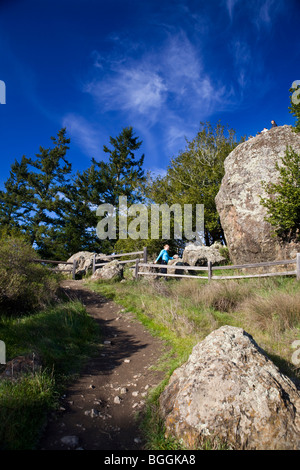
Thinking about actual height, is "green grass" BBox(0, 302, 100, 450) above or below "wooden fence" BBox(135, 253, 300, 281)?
below

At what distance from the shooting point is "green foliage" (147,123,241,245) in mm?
19562

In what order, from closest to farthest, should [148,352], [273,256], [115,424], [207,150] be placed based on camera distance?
[115,424]
[148,352]
[273,256]
[207,150]

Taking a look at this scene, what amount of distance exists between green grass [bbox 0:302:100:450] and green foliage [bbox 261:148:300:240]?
8569 millimetres

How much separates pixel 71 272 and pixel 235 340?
588 inches

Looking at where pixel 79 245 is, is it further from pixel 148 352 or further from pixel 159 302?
pixel 148 352

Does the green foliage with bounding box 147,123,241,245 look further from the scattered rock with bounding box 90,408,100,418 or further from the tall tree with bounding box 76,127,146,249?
the scattered rock with bounding box 90,408,100,418

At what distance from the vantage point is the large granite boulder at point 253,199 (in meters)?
11.1

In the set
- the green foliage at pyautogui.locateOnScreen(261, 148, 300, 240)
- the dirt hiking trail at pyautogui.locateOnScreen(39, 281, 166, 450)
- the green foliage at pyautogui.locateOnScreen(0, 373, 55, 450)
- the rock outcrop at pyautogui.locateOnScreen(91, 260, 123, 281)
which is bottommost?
the dirt hiking trail at pyautogui.locateOnScreen(39, 281, 166, 450)

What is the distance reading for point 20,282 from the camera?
6.89 m

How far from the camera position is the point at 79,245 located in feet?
81.5

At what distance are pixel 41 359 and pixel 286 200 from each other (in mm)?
10287

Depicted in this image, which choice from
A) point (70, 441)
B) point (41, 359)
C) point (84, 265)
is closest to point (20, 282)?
point (41, 359)

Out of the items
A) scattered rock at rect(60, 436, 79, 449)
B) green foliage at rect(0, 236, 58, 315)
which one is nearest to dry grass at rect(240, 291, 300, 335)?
scattered rock at rect(60, 436, 79, 449)
